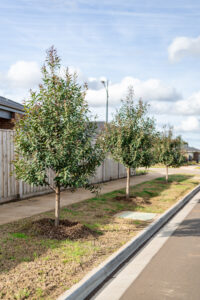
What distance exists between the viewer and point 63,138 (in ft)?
23.3

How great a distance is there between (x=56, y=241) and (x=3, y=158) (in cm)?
491

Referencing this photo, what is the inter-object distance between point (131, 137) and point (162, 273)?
24.5ft

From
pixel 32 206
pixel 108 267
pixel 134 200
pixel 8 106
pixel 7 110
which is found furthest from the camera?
pixel 7 110

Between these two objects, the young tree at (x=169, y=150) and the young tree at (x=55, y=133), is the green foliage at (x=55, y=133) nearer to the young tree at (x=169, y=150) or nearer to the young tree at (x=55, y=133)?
the young tree at (x=55, y=133)

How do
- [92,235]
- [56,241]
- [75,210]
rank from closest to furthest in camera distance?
[56,241] → [92,235] → [75,210]

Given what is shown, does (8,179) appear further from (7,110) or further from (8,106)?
(7,110)

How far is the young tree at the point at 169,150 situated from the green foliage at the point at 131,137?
6.74m

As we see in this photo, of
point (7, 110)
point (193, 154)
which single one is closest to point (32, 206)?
point (7, 110)

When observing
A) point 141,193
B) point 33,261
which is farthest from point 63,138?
point 141,193

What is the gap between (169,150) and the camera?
1952 centimetres

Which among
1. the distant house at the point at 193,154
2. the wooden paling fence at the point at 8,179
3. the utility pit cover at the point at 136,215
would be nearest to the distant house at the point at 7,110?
the wooden paling fence at the point at 8,179

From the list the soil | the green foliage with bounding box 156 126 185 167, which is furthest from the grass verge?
the green foliage with bounding box 156 126 185 167

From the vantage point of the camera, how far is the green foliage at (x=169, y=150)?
19.5m

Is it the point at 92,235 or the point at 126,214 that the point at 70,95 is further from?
the point at 126,214
